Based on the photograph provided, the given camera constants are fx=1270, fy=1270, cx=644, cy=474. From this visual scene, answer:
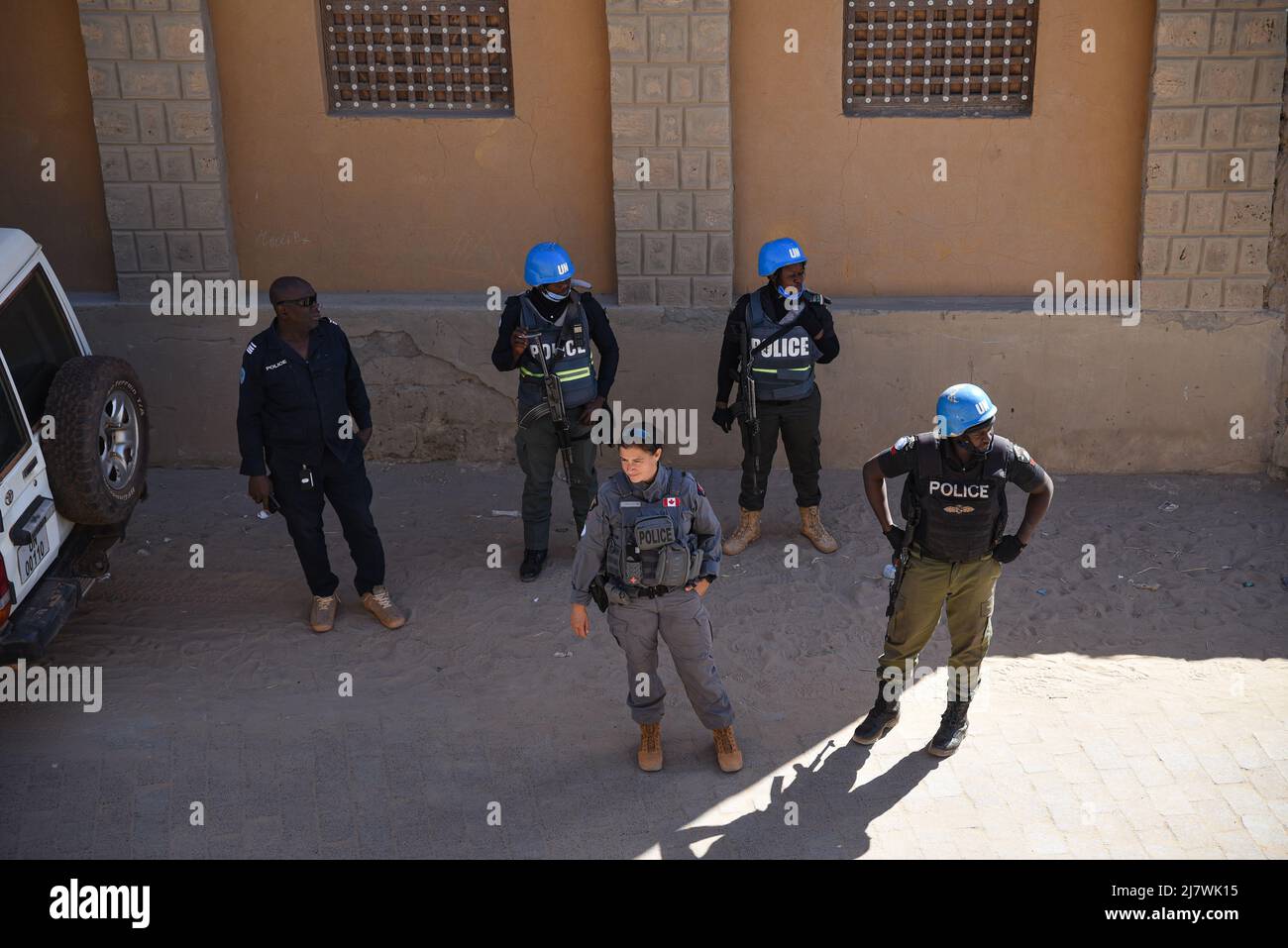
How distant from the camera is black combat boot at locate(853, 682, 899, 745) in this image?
5906mm

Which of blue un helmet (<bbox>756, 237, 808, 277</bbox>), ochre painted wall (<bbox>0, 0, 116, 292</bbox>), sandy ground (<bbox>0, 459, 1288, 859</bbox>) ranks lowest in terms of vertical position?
sandy ground (<bbox>0, 459, 1288, 859</bbox>)

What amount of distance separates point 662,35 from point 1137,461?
13.9ft

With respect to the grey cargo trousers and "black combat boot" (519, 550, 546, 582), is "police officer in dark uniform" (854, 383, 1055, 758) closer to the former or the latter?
the grey cargo trousers

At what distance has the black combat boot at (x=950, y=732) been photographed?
5.76 metres

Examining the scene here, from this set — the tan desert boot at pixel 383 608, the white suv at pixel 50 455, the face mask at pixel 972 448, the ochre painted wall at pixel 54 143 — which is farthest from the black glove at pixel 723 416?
the ochre painted wall at pixel 54 143

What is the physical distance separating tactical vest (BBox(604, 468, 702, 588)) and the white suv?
2.65 metres

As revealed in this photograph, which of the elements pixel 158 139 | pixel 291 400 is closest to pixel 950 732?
pixel 291 400

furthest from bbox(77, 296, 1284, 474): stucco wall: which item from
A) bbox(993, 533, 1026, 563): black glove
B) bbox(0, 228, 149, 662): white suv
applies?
bbox(993, 533, 1026, 563): black glove

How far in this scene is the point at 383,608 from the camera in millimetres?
7031

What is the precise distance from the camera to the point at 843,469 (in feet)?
29.0

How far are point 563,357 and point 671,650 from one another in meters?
2.23

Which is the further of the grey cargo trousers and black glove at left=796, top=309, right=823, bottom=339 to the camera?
black glove at left=796, top=309, right=823, bottom=339
